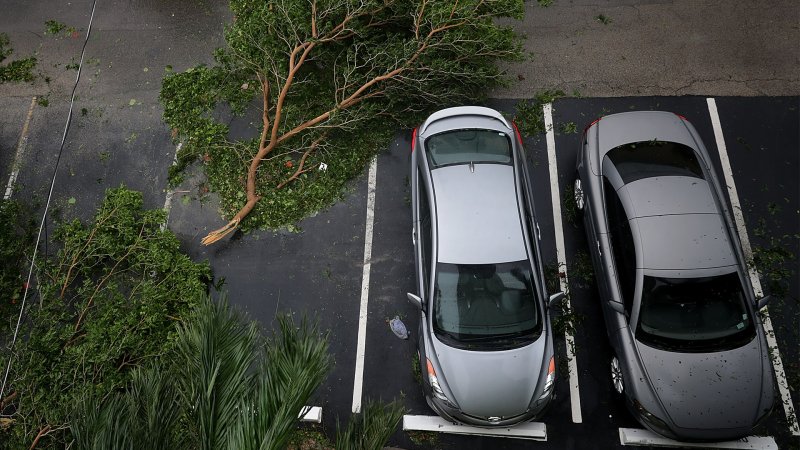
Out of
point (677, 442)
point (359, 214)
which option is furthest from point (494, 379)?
point (359, 214)

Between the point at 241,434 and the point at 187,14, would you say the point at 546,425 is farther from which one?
the point at 187,14

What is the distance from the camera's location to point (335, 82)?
9.36 metres

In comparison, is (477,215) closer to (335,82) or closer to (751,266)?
(335,82)

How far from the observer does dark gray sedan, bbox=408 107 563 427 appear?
7.21 m

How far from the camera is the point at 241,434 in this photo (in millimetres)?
4602

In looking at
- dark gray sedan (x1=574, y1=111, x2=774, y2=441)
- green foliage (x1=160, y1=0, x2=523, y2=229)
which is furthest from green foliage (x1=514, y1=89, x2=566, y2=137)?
dark gray sedan (x1=574, y1=111, x2=774, y2=441)

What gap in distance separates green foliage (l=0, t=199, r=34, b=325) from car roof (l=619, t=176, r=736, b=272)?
9.20 meters

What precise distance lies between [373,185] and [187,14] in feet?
17.4

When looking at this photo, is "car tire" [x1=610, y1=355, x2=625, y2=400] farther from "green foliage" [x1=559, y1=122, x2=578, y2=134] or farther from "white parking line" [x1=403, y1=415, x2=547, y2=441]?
→ "green foliage" [x1=559, y1=122, x2=578, y2=134]

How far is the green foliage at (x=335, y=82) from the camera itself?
30.1ft

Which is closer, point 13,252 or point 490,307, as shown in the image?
point 490,307

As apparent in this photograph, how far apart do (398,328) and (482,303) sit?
1.66 metres

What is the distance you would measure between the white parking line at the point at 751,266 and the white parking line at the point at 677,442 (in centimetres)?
46

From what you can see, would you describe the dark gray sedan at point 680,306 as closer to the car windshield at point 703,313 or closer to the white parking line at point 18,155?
the car windshield at point 703,313
